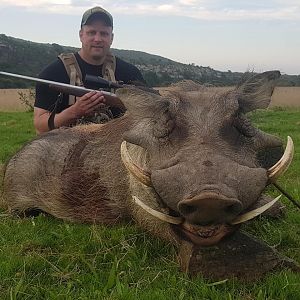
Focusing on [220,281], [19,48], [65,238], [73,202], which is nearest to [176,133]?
[220,281]

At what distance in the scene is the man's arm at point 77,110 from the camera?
5.78m

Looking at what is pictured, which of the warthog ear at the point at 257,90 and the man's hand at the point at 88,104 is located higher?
the warthog ear at the point at 257,90

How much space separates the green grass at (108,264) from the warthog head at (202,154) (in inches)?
12.2

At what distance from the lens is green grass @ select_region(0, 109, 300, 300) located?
3.14 metres

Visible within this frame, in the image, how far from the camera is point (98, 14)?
6.96 metres

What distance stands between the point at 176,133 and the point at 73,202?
1623 millimetres

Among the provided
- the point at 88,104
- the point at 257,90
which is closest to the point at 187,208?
the point at 257,90

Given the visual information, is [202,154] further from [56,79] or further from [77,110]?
[56,79]

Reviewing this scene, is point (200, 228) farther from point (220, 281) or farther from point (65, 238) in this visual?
point (65, 238)

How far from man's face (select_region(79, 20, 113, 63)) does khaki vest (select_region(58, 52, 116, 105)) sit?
112 millimetres

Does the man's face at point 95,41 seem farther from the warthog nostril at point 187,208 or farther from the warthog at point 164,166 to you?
the warthog nostril at point 187,208

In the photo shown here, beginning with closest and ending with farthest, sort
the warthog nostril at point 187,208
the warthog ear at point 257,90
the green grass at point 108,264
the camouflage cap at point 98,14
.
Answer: the warthog nostril at point 187,208, the green grass at point 108,264, the warthog ear at point 257,90, the camouflage cap at point 98,14

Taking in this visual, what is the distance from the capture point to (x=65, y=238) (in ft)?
13.9

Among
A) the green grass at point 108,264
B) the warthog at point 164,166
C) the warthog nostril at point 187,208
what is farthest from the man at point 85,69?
the warthog nostril at point 187,208
